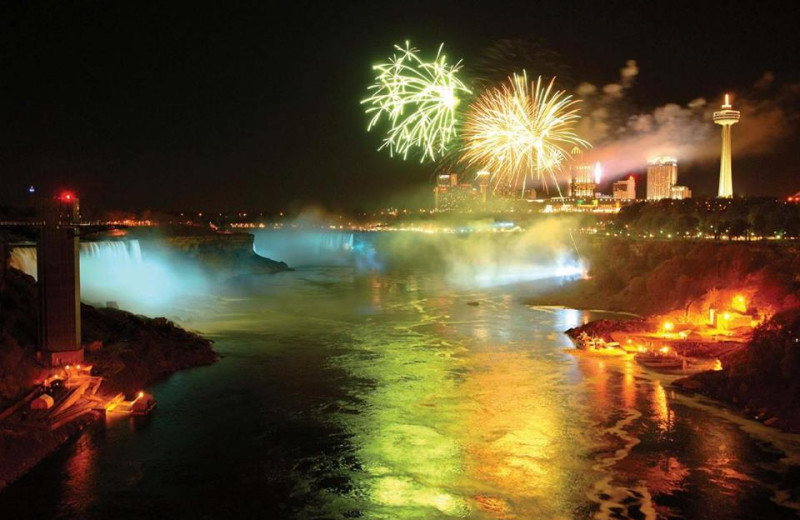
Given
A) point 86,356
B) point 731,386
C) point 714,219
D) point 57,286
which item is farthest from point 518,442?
point 714,219

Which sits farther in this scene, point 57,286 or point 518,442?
point 57,286

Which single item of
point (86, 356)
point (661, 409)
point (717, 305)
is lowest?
point (661, 409)

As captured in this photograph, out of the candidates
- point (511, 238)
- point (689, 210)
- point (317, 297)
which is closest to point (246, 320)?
point (317, 297)

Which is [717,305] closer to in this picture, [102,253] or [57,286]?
[57,286]

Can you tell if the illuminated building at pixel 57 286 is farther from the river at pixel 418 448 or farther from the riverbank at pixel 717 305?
the riverbank at pixel 717 305

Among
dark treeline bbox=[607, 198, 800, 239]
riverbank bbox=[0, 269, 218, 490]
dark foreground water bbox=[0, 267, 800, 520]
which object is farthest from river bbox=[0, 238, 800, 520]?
dark treeline bbox=[607, 198, 800, 239]

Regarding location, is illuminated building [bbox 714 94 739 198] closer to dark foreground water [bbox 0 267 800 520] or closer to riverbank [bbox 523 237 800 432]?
riverbank [bbox 523 237 800 432]
